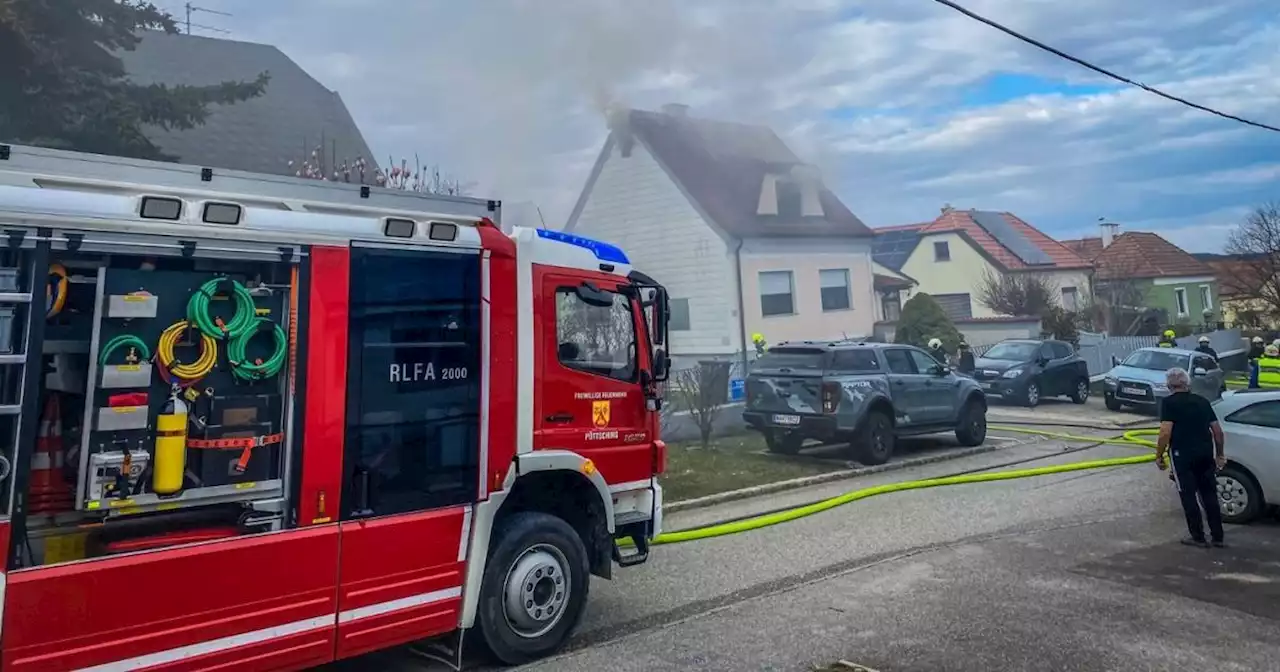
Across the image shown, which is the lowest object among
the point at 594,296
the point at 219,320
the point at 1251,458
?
the point at 1251,458

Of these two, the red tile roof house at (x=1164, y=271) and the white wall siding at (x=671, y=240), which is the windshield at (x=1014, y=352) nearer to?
the white wall siding at (x=671, y=240)

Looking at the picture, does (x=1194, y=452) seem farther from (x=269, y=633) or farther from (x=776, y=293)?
(x=776, y=293)

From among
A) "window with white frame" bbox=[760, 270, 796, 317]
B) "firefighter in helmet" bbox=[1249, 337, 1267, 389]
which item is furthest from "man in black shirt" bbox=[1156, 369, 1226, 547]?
"window with white frame" bbox=[760, 270, 796, 317]

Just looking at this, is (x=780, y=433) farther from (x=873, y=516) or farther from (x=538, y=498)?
(x=538, y=498)

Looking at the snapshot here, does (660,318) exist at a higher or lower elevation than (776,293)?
lower

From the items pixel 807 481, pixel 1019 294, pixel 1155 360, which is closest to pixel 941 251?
pixel 1019 294

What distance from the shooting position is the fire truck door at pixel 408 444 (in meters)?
4.29

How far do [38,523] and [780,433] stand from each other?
32.4ft

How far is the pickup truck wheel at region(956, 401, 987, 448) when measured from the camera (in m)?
13.6

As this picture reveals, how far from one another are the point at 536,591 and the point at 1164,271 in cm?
4562

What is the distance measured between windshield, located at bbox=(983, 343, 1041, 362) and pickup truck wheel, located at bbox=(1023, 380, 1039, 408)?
60 centimetres

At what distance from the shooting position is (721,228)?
72.6ft

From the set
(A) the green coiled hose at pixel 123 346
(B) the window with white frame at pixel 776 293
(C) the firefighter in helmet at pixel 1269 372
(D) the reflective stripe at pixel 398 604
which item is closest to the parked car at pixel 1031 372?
(C) the firefighter in helmet at pixel 1269 372

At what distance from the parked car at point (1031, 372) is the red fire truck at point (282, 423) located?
54.5ft
